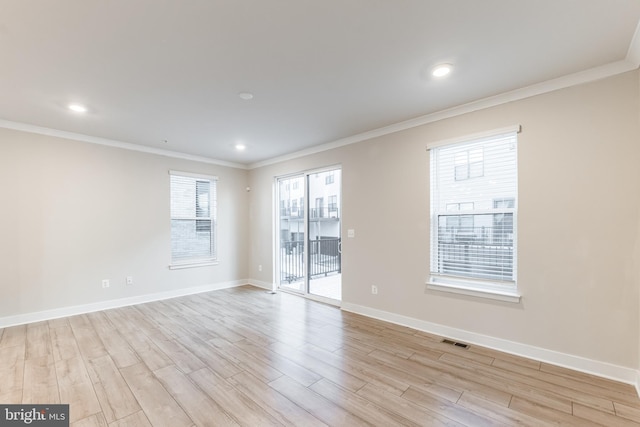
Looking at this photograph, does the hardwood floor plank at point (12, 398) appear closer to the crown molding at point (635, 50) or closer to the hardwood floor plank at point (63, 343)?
the hardwood floor plank at point (63, 343)

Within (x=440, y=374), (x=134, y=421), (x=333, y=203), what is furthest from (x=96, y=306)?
(x=440, y=374)

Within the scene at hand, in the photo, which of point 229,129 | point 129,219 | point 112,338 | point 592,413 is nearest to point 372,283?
point 592,413

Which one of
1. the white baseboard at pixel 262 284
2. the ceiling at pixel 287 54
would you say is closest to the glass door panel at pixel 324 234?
the white baseboard at pixel 262 284

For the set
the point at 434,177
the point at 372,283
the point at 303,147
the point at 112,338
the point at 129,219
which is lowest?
the point at 112,338

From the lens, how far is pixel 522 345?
2.81m

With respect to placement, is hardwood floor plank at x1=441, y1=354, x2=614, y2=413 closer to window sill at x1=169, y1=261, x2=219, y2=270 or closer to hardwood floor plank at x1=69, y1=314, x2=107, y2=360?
hardwood floor plank at x1=69, y1=314, x2=107, y2=360

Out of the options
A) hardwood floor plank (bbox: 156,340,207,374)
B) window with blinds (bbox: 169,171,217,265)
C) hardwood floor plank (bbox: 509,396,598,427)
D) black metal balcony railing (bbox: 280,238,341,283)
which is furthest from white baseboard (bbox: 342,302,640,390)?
window with blinds (bbox: 169,171,217,265)

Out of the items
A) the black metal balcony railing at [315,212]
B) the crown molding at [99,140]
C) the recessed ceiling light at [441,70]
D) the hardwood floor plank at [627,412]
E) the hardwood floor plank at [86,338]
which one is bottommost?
the hardwood floor plank at [86,338]

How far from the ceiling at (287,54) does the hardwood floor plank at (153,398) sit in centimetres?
264

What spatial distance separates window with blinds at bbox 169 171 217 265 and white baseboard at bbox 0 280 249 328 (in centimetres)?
53

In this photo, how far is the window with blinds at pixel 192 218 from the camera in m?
5.28

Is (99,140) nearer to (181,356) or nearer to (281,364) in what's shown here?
(181,356)

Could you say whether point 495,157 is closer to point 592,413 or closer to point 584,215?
point 584,215

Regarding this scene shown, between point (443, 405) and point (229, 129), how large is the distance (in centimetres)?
386
